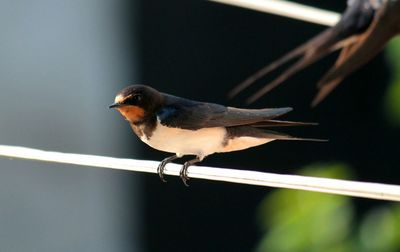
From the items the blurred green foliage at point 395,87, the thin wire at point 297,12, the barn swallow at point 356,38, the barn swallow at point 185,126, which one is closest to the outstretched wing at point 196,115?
the barn swallow at point 185,126

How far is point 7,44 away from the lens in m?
5.67

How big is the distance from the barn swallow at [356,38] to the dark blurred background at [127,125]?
2.37 m

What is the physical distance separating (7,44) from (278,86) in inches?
50.4

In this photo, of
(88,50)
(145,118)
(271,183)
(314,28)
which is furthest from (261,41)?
(271,183)

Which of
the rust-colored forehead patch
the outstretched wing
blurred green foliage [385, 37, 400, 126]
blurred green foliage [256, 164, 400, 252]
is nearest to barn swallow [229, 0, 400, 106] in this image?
blurred green foliage [385, 37, 400, 126]

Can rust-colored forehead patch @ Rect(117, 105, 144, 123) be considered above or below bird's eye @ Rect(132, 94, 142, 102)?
below

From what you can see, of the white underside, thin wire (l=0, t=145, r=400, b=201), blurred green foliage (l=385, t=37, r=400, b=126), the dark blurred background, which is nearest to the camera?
thin wire (l=0, t=145, r=400, b=201)

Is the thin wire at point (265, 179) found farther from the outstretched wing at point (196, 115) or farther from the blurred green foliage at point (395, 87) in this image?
the outstretched wing at point (196, 115)

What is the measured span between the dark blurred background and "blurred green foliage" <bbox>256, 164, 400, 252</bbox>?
1838mm

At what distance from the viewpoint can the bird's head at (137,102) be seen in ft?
10.7

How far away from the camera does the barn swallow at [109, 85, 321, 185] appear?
10.5 ft

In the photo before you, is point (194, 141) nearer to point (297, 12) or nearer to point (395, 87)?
point (297, 12)

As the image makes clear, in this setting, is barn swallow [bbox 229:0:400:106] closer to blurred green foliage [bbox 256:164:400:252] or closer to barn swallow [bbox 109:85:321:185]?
blurred green foliage [bbox 256:164:400:252]

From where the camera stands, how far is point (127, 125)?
557 cm
